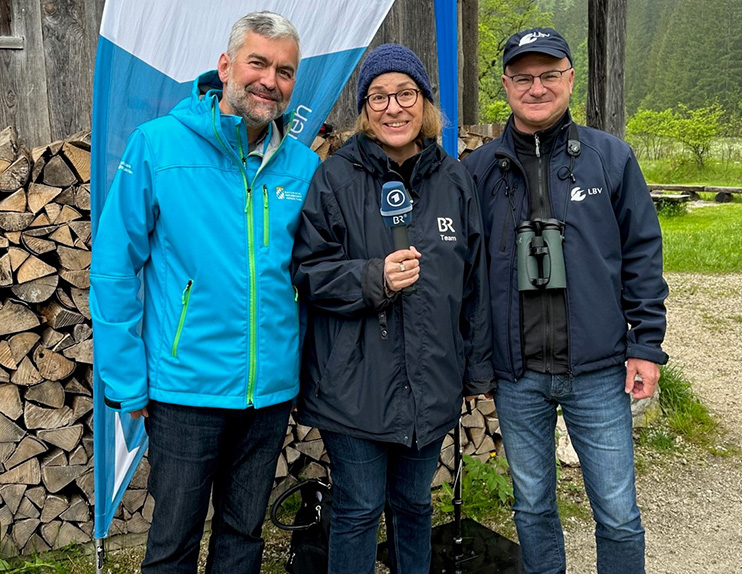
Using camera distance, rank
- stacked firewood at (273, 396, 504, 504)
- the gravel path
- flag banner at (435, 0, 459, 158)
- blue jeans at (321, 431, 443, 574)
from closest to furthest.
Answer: blue jeans at (321, 431, 443, 574), flag banner at (435, 0, 459, 158), the gravel path, stacked firewood at (273, 396, 504, 504)

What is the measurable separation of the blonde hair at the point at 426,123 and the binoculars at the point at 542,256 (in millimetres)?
486

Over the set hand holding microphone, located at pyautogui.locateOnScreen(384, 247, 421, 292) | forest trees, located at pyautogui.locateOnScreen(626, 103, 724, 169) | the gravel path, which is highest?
forest trees, located at pyautogui.locateOnScreen(626, 103, 724, 169)

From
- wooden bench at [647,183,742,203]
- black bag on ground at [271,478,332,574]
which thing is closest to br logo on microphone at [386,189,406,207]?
black bag on ground at [271,478,332,574]

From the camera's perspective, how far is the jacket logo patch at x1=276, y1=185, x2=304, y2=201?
8.59 feet

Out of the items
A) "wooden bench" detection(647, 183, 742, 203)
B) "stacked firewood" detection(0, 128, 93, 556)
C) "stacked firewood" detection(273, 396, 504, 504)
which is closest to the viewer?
"stacked firewood" detection(0, 128, 93, 556)

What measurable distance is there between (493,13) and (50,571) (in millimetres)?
33425

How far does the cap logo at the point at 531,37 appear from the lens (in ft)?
8.64

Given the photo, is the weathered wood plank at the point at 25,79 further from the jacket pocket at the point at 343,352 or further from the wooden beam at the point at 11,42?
the jacket pocket at the point at 343,352

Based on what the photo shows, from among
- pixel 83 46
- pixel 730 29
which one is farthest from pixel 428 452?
pixel 730 29

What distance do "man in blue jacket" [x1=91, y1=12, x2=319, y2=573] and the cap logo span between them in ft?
2.68

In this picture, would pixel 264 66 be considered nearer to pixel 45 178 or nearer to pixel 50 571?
pixel 45 178

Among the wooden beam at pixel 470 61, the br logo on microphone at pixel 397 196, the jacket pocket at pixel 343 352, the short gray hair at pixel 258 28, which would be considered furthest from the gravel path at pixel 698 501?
the wooden beam at pixel 470 61

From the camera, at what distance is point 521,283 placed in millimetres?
2674

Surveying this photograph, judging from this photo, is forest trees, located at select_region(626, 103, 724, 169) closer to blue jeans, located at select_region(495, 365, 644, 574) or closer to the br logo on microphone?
blue jeans, located at select_region(495, 365, 644, 574)
